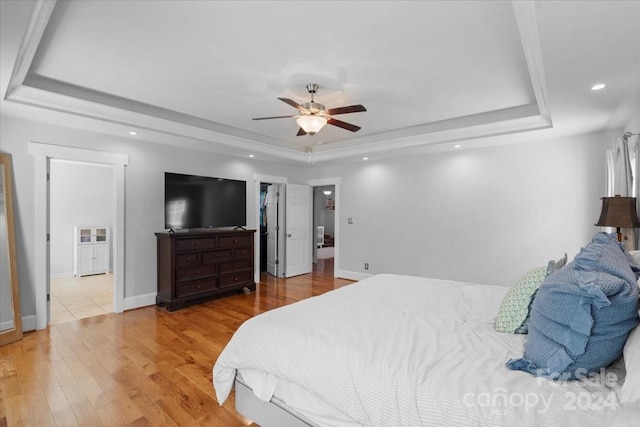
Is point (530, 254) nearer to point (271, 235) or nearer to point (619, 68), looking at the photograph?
point (619, 68)

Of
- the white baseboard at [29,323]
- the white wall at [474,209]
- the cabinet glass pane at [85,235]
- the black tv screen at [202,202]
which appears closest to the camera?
the white baseboard at [29,323]

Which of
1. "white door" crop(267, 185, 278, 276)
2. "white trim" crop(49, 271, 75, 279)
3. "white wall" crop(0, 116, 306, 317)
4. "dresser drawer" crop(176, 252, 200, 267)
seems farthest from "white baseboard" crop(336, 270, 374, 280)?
"white trim" crop(49, 271, 75, 279)

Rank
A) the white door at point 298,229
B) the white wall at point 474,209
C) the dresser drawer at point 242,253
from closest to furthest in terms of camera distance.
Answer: the white wall at point 474,209 < the dresser drawer at point 242,253 < the white door at point 298,229

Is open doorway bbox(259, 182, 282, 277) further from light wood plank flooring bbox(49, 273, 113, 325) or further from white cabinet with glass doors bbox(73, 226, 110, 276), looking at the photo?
white cabinet with glass doors bbox(73, 226, 110, 276)

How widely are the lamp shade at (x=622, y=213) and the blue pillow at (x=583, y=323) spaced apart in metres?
2.00

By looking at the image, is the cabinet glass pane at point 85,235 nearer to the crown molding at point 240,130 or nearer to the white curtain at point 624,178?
the crown molding at point 240,130

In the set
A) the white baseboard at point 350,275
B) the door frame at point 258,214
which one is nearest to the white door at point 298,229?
the door frame at point 258,214

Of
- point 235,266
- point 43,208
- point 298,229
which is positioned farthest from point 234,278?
point 43,208

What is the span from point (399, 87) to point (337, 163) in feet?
10.3

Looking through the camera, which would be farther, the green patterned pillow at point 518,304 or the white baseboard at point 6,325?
the white baseboard at point 6,325

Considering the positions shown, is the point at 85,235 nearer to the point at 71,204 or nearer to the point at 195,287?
the point at 71,204

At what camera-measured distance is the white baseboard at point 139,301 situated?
13.9 feet

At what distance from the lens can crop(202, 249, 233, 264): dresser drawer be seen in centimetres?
461

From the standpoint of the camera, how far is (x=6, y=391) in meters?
2.29
